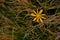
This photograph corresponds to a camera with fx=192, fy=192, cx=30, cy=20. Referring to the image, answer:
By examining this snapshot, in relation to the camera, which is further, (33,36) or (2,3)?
(2,3)

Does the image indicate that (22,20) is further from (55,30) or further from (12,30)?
(55,30)

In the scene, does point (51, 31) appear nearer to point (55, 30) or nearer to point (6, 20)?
point (55, 30)

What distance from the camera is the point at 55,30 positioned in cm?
148

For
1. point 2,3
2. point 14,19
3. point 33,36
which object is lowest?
point 33,36

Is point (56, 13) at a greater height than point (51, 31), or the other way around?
point (56, 13)

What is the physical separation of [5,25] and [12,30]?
7 cm

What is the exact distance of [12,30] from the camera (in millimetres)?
1484

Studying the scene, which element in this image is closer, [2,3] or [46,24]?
[46,24]

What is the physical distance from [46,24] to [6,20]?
32 cm

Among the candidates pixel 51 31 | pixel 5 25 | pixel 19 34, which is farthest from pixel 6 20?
pixel 51 31

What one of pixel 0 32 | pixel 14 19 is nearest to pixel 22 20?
pixel 14 19

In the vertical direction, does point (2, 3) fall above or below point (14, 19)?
above

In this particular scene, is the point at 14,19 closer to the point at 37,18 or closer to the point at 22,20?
the point at 22,20

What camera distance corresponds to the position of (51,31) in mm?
1465
